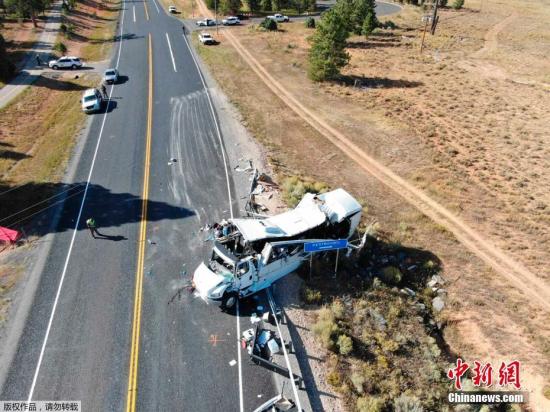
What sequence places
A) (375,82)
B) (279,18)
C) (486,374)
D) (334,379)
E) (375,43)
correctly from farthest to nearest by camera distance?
(279,18) → (375,43) → (375,82) → (486,374) → (334,379)

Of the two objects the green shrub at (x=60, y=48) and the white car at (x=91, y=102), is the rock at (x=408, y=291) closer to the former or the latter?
the white car at (x=91, y=102)

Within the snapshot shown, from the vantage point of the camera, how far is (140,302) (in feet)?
55.2

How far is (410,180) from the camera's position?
27250 millimetres

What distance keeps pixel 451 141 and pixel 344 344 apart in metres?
24.8

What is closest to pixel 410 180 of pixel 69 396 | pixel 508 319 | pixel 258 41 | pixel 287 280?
pixel 508 319

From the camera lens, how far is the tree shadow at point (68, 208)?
21547mm

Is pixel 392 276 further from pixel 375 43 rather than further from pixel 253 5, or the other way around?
pixel 253 5

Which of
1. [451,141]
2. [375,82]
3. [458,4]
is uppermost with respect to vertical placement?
[458,4]

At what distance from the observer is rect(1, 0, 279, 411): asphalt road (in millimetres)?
13711

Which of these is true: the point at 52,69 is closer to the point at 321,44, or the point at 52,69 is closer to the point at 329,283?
the point at 321,44

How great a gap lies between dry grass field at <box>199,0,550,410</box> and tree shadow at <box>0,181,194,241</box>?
10.3 meters

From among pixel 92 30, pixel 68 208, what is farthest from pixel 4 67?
pixel 68 208

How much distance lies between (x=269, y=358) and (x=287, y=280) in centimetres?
429

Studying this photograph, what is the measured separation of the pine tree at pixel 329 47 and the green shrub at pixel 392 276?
102 ft
